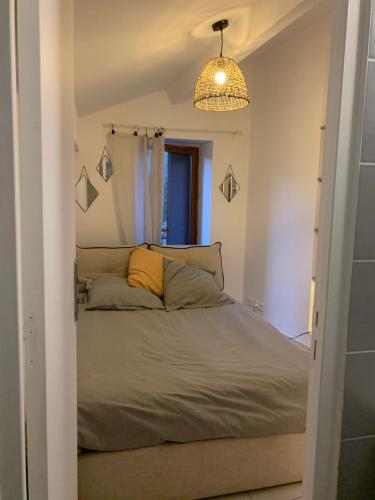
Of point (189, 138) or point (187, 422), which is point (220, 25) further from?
point (187, 422)

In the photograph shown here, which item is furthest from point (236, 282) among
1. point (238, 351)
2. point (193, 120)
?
point (238, 351)

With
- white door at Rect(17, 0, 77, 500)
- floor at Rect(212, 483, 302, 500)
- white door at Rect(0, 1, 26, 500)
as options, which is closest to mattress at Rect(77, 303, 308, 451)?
floor at Rect(212, 483, 302, 500)

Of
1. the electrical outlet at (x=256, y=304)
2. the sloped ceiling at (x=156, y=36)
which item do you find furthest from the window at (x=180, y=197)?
the sloped ceiling at (x=156, y=36)

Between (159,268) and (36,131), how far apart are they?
271cm

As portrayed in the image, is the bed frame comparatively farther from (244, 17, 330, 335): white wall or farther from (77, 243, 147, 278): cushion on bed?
(77, 243, 147, 278): cushion on bed

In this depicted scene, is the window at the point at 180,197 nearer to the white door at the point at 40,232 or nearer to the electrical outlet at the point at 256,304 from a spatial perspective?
the electrical outlet at the point at 256,304

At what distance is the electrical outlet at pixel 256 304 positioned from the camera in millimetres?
4050

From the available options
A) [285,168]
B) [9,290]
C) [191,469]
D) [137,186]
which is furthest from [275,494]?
[137,186]

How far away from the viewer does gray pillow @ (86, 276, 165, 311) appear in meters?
2.92

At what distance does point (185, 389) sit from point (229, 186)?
2.86 m

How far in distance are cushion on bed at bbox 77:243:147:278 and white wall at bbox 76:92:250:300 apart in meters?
0.46

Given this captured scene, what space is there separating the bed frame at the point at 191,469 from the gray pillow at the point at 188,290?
1.34m

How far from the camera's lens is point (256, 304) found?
4.13 metres

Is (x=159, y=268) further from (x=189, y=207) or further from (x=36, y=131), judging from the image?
(x=36, y=131)
